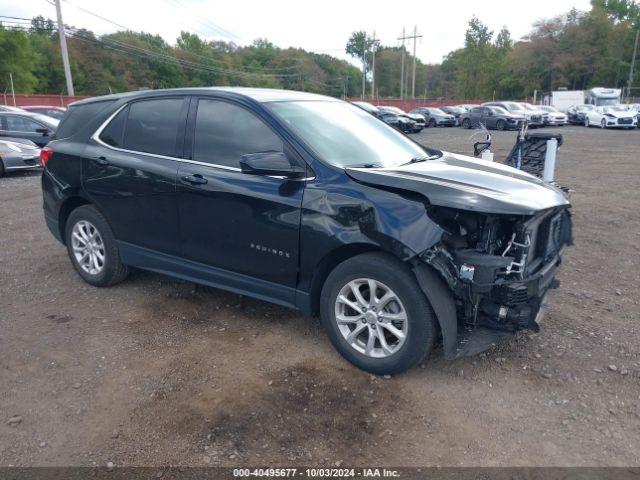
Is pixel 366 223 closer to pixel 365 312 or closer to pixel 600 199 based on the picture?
pixel 365 312

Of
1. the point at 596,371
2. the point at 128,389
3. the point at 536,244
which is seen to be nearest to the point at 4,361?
the point at 128,389

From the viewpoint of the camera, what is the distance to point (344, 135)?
13.5ft

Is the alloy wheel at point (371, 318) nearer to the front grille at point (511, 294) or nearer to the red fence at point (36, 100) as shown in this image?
the front grille at point (511, 294)

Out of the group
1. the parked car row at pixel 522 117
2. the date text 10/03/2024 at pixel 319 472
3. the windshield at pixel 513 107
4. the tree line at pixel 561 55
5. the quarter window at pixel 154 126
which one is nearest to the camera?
the date text 10/03/2024 at pixel 319 472

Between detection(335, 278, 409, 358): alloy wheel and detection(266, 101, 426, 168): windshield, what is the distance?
876 mm

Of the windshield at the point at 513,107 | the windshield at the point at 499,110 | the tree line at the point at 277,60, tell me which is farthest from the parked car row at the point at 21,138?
the tree line at the point at 277,60

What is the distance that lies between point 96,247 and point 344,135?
2.62 m

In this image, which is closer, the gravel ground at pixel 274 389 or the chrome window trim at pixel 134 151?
the gravel ground at pixel 274 389

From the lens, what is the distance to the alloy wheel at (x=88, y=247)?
4969mm

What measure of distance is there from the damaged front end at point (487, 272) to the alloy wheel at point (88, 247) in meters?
3.24

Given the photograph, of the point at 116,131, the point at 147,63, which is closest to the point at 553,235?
the point at 116,131

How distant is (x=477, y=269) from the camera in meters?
3.10

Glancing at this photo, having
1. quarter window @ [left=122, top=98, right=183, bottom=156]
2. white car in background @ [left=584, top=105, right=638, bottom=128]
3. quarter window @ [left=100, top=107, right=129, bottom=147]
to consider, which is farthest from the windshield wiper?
white car in background @ [left=584, top=105, right=638, bottom=128]

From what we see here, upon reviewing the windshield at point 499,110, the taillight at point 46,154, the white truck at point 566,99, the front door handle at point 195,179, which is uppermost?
the white truck at point 566,99
